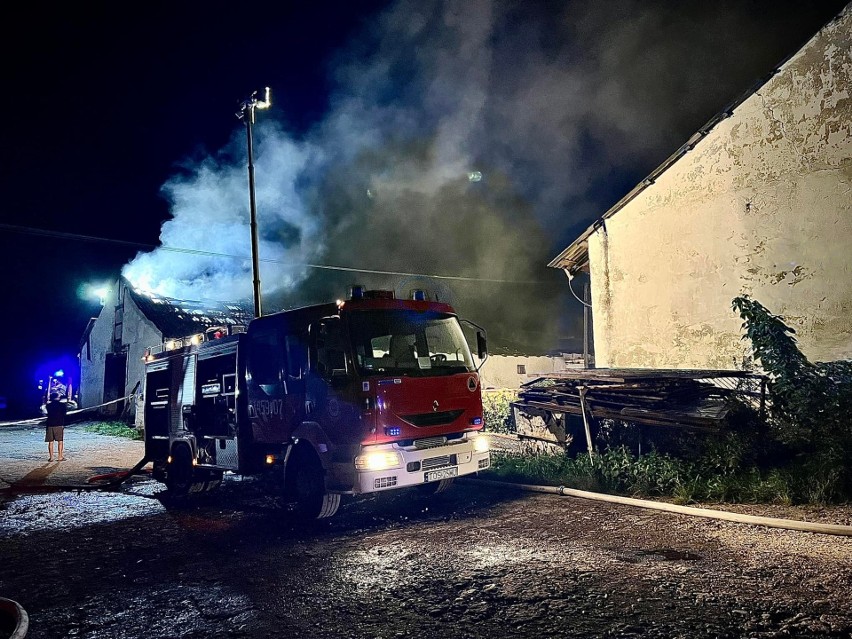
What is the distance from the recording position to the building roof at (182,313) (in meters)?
23.7

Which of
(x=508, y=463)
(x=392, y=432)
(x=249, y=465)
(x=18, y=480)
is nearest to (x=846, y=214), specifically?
(x=508, y=463)

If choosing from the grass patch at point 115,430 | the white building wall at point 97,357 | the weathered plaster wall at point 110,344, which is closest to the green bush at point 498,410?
the grass patch at point 115,430

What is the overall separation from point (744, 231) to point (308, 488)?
8755 mm

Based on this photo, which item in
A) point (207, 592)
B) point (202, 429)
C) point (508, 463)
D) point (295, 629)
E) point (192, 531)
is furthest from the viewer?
point (508, 463)

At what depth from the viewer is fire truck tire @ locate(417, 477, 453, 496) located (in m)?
7.88

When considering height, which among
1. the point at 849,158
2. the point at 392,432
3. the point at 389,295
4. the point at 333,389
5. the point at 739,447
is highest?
the point at 849,158

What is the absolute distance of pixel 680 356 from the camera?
11242 millimetres

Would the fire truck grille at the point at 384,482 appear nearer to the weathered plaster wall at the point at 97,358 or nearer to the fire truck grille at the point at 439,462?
the fire truck grille at the point at 439,462

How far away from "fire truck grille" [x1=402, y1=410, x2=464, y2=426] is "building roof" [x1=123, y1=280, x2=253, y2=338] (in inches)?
707

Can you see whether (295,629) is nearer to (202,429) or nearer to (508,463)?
(202,429)

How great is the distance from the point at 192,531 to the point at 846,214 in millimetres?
10807

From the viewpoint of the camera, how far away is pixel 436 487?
8094 mm

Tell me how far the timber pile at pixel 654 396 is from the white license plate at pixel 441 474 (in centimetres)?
344

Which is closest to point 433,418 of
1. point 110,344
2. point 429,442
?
point 429,442
